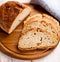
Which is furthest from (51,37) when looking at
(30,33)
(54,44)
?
(30,33)

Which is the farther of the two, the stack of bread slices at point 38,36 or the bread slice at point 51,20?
the bread slice at point 51,20

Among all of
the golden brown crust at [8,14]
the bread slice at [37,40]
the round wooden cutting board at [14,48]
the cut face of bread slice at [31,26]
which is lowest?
the round wooden cutting board at [14,48]

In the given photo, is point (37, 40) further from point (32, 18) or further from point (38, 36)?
point (32, 18)

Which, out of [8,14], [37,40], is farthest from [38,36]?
[8,14]

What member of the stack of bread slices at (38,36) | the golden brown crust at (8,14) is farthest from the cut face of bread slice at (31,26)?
the golden brown crust at (8,14)

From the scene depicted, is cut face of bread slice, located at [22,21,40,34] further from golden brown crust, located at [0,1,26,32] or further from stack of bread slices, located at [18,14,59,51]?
golden brown crust, located at [0,1,26,32]

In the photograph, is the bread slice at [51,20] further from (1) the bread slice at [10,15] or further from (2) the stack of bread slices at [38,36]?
(1) the bread slice at [10,15]

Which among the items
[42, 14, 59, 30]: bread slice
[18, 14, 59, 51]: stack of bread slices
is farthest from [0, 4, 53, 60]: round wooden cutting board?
[42, 14, 59, 30]: bread slice

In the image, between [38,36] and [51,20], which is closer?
[38,36]
